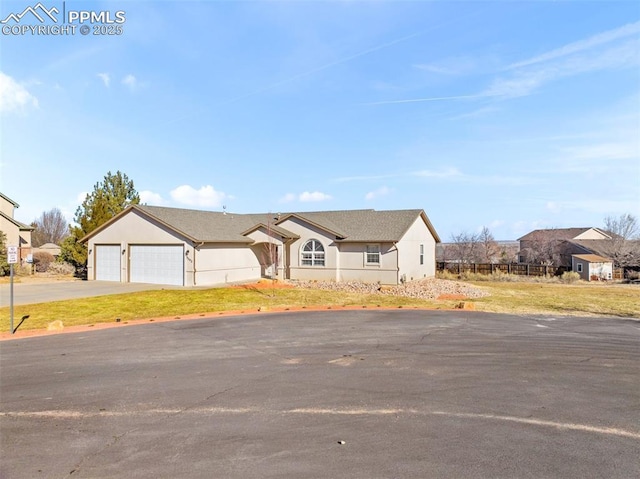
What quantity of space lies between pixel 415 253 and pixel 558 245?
32144 millimetres

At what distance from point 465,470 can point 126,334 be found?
10.8 m

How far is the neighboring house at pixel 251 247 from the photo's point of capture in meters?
25.8

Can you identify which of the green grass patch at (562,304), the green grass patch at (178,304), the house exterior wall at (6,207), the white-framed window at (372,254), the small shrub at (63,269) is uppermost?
the house exterior wall at (6,207)

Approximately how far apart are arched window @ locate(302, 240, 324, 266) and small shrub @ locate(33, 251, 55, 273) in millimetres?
23421

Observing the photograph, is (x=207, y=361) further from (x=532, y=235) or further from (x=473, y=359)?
(x=532, y=235)

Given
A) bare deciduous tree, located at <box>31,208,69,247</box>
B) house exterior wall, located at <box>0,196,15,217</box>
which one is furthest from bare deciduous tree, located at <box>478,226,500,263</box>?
bare deciduous tree, located at <box>31,208,69,247</box>

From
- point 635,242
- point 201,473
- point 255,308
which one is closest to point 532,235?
point 635,242

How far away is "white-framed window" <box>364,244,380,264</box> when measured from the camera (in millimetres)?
27672

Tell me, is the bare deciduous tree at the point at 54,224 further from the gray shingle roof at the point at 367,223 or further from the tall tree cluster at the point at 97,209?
the gray shingle roof at the point at 367,223

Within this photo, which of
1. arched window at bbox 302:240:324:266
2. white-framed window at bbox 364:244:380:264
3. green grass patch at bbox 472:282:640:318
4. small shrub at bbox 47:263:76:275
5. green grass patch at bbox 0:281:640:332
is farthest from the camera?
small shrub at bbox 47:263:76:275

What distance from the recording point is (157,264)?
26.1 metres

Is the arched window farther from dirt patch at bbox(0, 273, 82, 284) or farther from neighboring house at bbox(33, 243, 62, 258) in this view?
neighboring house at bbox(33, 243, 62, 258)

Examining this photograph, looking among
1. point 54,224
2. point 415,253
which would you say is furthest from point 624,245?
point 54,224

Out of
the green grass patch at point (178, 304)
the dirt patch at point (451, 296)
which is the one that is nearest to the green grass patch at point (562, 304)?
the dirt patch at point (451, 296)
